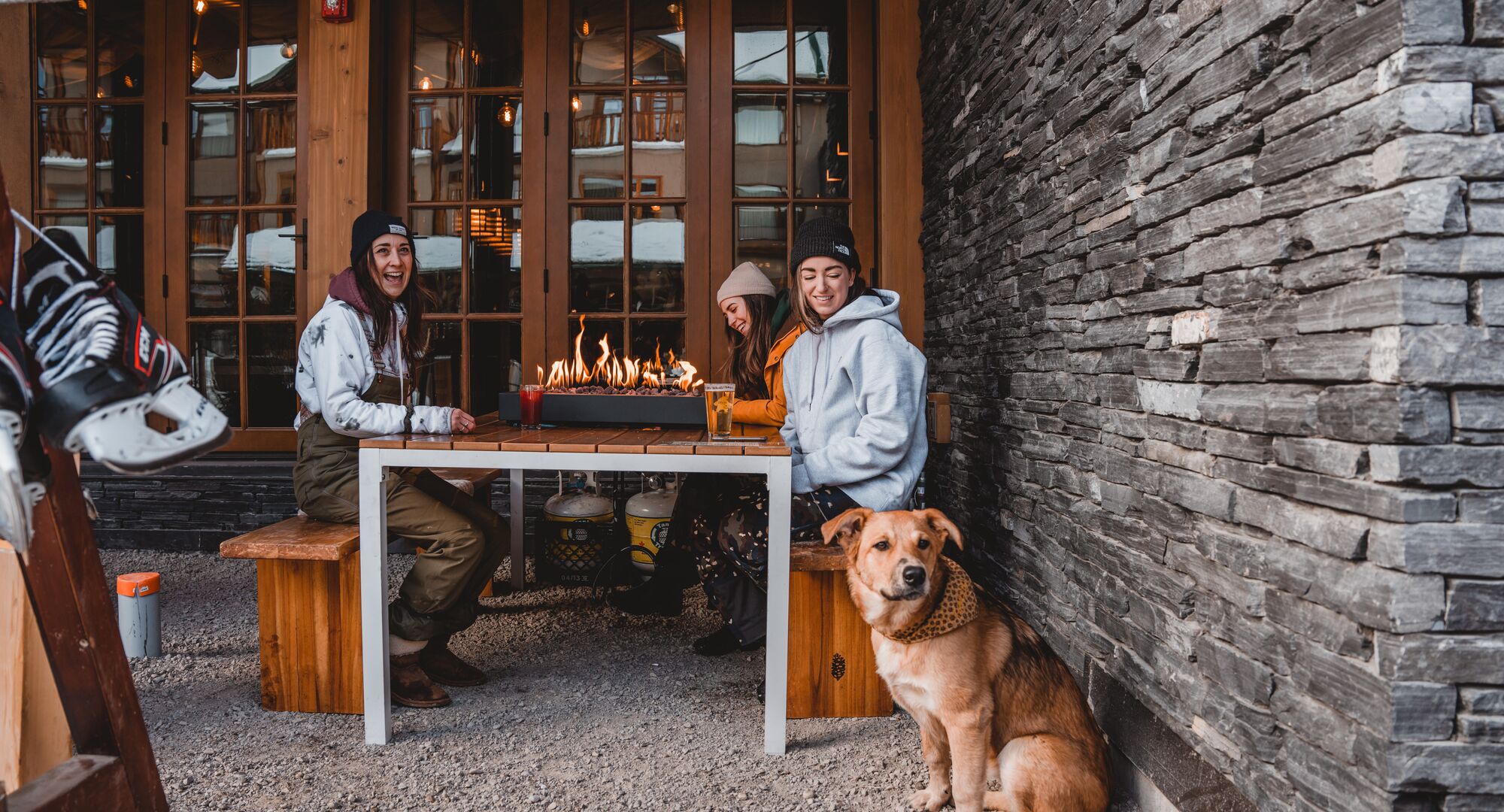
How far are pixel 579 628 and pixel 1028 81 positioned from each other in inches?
111

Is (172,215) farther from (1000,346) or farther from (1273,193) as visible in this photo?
(1273,193)

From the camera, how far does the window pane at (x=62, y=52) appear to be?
5.46m

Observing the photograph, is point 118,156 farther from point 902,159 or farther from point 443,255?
point 902,159

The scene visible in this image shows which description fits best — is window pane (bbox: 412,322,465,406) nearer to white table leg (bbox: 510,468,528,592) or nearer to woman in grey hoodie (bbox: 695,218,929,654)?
white table leg (bbox: 510,468,528,592)

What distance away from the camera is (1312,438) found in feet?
5.39

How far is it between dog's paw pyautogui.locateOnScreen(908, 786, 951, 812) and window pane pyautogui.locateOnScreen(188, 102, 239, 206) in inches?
203

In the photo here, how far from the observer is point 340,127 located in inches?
202

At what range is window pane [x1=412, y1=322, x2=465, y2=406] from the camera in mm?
5328

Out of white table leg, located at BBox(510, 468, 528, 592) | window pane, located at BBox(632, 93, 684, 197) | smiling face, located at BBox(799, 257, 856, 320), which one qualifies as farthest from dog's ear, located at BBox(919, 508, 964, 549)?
window pane, located at BBox(632, 93, 684, 197)

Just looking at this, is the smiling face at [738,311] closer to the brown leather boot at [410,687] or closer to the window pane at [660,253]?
the window pane at [660,253]

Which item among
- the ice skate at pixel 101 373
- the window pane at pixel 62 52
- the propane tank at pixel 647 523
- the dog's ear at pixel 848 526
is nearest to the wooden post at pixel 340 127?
the window pane at pixel 62 52

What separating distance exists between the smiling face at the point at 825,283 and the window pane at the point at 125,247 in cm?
449

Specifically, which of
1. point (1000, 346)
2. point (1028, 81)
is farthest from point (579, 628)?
point (1028, 81)

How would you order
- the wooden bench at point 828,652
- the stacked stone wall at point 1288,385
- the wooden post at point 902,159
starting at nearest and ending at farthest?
the stacked stone wall at point 1288,385, the wooden bench at point 828,652, the wooden post at point 902,159
